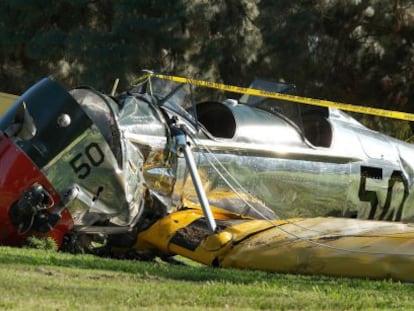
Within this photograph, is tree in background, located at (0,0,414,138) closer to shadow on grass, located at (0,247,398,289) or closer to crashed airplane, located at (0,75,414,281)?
crashed airplane, located at (0,75,414,281)

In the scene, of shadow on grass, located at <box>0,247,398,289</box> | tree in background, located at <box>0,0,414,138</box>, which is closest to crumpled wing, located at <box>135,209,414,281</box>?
shadow on grass, located at <box>0,247,398,289</box>

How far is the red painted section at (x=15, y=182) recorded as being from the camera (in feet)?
27.5

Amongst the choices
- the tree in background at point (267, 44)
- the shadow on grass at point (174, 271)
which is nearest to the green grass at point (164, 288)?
the shadow on grass at point (174, 271)

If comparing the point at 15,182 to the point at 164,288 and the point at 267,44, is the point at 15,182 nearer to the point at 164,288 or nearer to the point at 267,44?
the point at 164,288

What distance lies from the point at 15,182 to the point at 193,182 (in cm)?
184

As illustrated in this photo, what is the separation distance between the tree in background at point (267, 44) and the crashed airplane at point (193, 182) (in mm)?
14341

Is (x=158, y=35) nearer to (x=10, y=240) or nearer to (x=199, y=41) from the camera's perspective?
(x=199, y=41)

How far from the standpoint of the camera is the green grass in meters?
5.60

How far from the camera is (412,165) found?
1152 centimetres

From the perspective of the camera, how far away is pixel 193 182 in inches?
344

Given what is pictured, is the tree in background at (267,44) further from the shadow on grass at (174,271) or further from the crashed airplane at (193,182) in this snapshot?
the shadow on grass at (174,271)

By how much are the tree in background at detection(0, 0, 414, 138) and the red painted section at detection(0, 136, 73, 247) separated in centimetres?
1603

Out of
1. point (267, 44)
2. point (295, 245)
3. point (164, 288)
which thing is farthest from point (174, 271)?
point (267, 44)

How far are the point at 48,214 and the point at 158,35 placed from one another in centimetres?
1714
